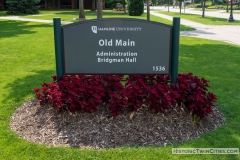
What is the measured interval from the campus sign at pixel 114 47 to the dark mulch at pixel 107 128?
0.64 m

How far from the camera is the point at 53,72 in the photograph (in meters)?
7.59

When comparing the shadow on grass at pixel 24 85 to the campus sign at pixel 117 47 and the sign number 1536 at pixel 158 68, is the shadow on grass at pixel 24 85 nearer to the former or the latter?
the campus sign at pixel 117 47

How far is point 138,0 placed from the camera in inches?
1239

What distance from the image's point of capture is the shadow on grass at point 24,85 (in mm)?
5637

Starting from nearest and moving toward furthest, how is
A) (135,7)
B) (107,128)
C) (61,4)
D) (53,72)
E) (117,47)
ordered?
1. (107,128)
2. (117,47)
3. (53,72)
4. (135,7)
5. (61,4)

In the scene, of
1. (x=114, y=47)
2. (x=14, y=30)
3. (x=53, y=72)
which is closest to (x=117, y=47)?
(x=114, y=47)

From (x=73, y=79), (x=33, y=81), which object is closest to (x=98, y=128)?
(x=73, y=79)

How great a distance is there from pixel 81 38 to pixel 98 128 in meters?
1.34

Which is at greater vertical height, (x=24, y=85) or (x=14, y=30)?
(x=14, y=30)

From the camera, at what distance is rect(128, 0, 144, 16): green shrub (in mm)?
30797

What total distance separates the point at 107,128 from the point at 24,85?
10.1ft

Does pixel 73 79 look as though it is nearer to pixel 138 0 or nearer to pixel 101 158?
pixel 101 158

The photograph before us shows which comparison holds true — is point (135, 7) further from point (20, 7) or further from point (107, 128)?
point (107, 128)

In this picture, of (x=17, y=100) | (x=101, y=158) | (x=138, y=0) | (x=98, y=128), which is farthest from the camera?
(x=138, y=0)
